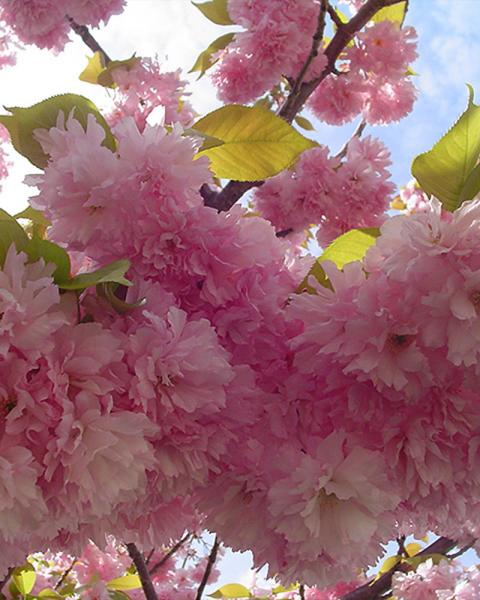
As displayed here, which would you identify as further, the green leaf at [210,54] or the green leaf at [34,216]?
the green leaf at [210,54]

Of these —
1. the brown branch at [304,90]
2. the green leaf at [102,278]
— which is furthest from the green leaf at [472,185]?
the brown branch at [304,90]

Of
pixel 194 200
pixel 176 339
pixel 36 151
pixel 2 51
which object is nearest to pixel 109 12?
pixel 2 51

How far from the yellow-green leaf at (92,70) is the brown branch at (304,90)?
2.17ft

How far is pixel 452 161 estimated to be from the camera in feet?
2.80

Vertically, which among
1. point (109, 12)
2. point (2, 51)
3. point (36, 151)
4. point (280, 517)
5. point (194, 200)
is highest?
point (2, 51)

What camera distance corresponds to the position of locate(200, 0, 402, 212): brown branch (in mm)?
1702

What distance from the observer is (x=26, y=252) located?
2.40 feet

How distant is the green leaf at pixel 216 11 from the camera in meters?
2.44

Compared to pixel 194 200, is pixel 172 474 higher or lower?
lower

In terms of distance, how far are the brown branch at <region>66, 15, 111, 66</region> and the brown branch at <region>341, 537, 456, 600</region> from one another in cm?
201

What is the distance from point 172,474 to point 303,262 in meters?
0.33

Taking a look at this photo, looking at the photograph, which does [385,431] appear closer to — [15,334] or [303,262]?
[303,262]

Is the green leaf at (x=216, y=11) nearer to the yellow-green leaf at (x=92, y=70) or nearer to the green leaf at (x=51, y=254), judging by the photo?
the yellow-green leaf at (x=92, y=70)

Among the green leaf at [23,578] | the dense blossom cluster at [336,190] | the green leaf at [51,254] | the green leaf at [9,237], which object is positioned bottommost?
the green leaf at [51,254]
